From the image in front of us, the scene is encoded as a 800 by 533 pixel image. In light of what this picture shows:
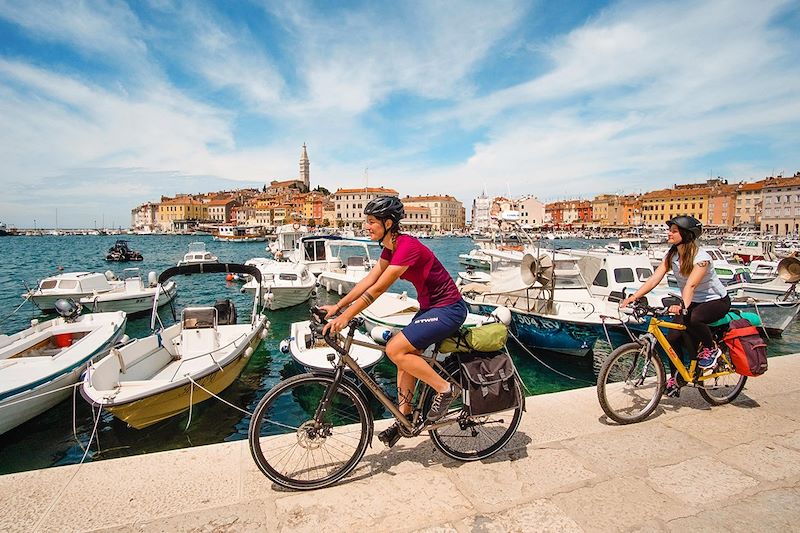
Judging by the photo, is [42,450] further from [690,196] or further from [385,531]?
[690,196]

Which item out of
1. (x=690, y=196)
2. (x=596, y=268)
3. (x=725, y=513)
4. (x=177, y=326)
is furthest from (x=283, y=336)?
(x=690, y=196)

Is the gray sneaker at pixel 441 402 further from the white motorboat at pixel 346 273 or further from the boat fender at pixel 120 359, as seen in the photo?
the white motorboat at pixel 346 273

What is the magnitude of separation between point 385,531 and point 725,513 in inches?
90.0

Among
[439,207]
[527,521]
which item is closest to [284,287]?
[527,521]

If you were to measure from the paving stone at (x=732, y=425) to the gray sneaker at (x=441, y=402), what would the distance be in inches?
96.8

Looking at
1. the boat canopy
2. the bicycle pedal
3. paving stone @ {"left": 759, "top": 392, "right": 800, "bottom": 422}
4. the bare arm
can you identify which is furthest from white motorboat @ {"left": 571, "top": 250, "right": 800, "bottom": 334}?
the bicycle pedal

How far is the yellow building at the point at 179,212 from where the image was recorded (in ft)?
585

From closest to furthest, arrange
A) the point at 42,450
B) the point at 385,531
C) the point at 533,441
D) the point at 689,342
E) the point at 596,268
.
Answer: the point at 385,531, the point at 533,441, the point at 689,342, the point at 42,450, the point at 596,268

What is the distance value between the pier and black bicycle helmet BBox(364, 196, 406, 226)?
2051mm

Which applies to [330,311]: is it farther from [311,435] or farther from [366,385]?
[311,435]

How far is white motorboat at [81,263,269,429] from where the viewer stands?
688 centimetres

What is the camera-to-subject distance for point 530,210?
Answer: 503ft

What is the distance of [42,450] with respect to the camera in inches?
297

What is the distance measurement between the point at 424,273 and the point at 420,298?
22 cm
